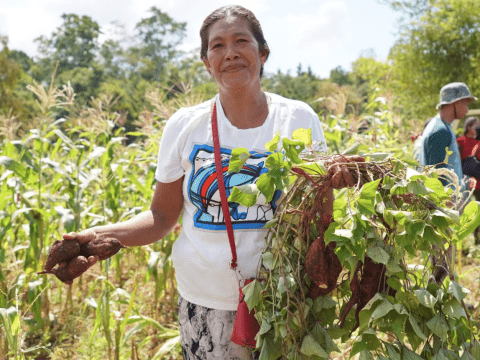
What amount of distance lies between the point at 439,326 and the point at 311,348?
0.90 ft

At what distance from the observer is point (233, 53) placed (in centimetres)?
130

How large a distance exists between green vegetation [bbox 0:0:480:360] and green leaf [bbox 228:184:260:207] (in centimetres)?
7

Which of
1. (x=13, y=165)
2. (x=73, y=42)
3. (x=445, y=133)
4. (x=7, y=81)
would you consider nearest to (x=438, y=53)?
(x=445, y=133)

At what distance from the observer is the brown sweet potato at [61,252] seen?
118 cm

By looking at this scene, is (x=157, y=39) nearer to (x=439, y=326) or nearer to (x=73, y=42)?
(x=73, y=42)

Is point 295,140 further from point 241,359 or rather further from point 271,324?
point 241,359

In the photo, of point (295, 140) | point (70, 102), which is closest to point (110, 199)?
point (70, 102)

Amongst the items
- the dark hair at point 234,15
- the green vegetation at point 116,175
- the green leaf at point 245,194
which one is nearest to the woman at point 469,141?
the green vegetation at point 116,175

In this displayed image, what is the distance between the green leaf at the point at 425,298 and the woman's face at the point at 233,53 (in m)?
0.74

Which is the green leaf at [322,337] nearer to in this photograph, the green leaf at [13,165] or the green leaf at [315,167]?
the green leaf at [315,167]

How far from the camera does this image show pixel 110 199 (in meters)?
3.24

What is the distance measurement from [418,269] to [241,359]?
61 cm

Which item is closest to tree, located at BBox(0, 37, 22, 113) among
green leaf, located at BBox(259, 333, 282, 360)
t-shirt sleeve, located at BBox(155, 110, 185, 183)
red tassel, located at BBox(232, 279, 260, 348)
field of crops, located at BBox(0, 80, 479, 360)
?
field of crops, located at BBox(0, 80, 479, 360)

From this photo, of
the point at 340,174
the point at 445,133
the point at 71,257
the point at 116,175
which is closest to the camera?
the point at 340,174
